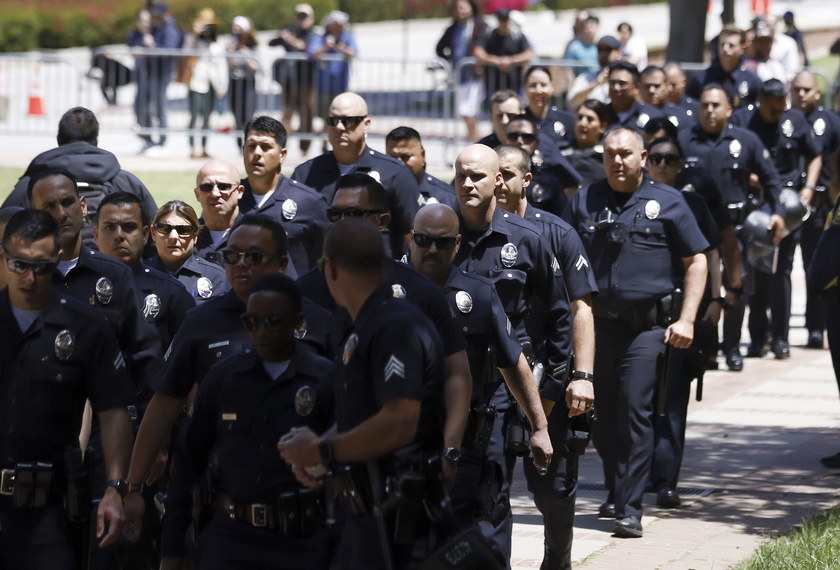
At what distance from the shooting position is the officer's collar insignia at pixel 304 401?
5262 mm

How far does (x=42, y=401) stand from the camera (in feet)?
18.3

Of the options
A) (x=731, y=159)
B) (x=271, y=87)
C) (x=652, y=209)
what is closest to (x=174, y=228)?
(x=652, y=209)

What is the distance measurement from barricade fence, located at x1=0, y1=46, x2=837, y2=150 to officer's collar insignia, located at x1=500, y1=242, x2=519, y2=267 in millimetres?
12163

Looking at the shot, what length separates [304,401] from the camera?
5.27 m

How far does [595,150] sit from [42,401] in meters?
7.18

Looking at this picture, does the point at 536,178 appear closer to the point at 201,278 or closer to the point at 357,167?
the point at 357,167

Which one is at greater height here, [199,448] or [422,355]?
[422,355]

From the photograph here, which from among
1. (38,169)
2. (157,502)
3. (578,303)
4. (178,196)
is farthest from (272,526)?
(178,196)

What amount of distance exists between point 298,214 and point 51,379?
136 inches

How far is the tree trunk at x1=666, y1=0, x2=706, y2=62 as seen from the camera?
22.3 metres

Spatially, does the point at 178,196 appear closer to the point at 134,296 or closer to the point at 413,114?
the point at 413,114

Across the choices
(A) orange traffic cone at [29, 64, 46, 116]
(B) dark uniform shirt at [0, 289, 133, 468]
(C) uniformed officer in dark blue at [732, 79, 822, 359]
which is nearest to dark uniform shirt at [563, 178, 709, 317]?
(B) dark uniform shirt at [0, 289, 133, 468]

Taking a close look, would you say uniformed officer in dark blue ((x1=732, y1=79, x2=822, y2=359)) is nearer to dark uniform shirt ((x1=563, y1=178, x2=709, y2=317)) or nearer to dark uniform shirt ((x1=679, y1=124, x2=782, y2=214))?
dark uniform shirt ((x1=679, y1=124, x2=782, y2=214))

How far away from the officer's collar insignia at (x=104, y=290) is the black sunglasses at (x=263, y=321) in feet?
5.13
